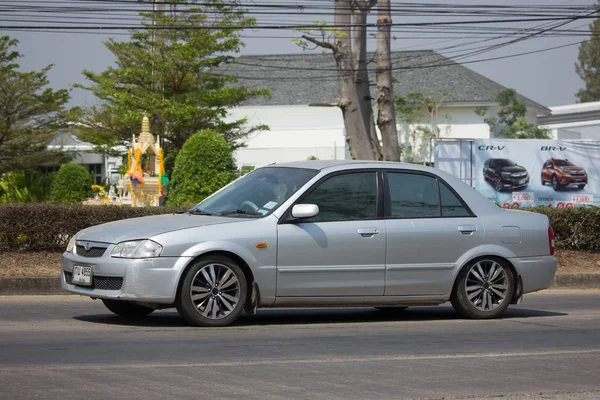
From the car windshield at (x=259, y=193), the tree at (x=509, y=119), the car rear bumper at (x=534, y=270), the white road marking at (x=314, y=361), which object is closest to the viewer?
the white road marking at (x=314, y=361)

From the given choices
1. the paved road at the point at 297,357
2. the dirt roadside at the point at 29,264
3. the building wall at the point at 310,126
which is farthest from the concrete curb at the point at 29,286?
the building wall at the point at 310,126

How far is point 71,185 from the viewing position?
116ft

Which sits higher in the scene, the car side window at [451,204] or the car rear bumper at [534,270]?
the car side window at [451,204]

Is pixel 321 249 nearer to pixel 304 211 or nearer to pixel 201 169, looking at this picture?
pixel 304 211

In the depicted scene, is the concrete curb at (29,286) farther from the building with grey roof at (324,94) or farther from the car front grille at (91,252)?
the building with grey roof at (324,94)

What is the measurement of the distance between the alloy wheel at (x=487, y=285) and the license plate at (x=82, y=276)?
385 cm

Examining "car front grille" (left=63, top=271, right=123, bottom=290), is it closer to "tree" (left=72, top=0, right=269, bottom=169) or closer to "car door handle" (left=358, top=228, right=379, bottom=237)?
"car door handle" (left=358, top=228, right=379, bottom=237)

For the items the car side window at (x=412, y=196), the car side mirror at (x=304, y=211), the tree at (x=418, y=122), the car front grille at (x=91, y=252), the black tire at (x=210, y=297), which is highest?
the tree at (x=418, y=122)

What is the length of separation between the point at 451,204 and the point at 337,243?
4.94 ft

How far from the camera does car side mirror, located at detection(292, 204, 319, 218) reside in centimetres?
895

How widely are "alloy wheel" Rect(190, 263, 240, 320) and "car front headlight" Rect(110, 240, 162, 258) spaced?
450mm

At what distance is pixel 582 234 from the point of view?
16625 millimetres

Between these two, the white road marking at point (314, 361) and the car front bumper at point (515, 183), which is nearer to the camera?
the white road marking at point (314, 361)

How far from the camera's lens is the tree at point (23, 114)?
1597 inches
